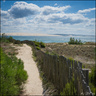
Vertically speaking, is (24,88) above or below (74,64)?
below

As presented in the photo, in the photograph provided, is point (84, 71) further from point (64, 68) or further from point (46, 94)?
point (46, 94)

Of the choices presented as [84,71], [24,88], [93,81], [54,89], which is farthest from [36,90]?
[84,71]

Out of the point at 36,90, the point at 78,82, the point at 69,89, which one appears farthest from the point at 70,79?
the point at 36,90

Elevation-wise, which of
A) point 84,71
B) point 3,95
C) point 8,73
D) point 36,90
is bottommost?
point 36,90

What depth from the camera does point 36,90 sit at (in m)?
4.21

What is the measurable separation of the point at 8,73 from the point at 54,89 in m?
1.77

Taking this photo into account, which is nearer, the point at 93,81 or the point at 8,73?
the point at 8,73

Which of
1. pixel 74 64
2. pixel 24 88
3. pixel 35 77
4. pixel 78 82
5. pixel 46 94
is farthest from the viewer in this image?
pixel 35 77

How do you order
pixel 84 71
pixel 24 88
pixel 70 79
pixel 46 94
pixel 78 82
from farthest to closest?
pixel 24 88 < pixel 46 94 < pixel 70 79 < pixel 78 82 < pixel 84 71

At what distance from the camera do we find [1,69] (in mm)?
2643

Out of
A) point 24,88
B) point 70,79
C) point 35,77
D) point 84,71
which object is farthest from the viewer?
point 35,77

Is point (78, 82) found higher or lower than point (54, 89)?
higher

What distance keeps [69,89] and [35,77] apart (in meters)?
3.04

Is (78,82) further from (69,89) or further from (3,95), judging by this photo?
(3,95)
